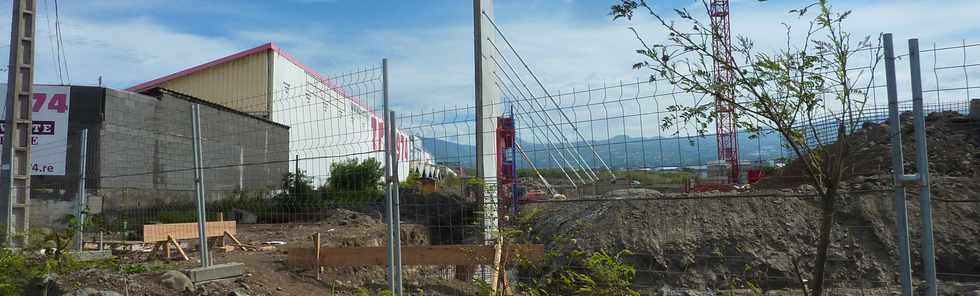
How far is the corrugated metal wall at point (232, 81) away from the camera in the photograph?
23.8 metres

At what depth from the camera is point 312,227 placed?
44.0 ft

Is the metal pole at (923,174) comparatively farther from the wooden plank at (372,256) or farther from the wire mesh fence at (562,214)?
the wooden plank at (372,256)

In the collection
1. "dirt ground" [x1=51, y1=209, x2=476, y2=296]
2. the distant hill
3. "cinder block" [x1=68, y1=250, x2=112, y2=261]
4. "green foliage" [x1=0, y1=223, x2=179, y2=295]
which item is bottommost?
"dirt ground" [x1=51, y1=209, x2=476, y2=296]

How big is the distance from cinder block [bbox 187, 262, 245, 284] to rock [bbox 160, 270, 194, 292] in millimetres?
77

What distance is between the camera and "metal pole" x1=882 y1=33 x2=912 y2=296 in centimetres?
283

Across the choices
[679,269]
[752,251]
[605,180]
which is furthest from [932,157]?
[605,180]

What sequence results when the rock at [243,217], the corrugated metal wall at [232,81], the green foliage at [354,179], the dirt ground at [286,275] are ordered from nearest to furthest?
the dirt ground at [286,275] → the green foliage at [354,179] → the rock at [243,217] → the corrugated metal wall at [232,81]

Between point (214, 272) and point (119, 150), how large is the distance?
505 inches

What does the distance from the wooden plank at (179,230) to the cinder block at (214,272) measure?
96.8 inches

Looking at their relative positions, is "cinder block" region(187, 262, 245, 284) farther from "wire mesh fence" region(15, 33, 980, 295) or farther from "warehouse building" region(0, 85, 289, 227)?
"warehouse building" region(0, 85, 289, 227)

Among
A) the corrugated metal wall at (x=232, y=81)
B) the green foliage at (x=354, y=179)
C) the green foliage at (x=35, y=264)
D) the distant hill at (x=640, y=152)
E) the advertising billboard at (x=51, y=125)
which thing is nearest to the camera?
the distant hill at (x=640, y=152)

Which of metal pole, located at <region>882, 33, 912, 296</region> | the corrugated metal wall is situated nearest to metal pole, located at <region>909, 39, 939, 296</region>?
metal pole, located at <region>882, 33, 912, 296</region>

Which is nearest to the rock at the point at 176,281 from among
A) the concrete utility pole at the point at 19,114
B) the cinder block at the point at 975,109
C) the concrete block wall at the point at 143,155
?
the concrete utility pole at the point at 19,114

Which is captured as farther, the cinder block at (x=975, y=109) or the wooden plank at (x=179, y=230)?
the cinder block at (x=975, y=109)
